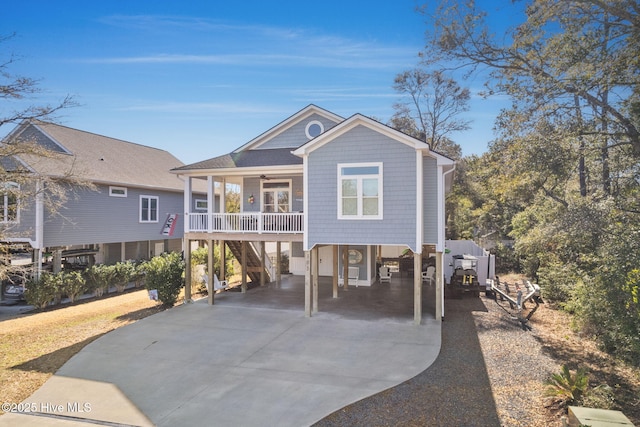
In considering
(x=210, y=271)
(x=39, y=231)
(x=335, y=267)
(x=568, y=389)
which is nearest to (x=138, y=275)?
(x=39, y=231)

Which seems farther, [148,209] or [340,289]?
[148,209]

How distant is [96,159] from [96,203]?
2885 millimetres

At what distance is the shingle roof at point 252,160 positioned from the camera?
14320 mm

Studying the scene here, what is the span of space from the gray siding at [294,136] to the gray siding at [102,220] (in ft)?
29.7

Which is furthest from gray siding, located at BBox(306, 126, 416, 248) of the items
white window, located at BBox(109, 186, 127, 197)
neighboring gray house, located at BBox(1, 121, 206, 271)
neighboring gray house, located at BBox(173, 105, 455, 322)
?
white window, located at BBox(109, 186, 127, 197)

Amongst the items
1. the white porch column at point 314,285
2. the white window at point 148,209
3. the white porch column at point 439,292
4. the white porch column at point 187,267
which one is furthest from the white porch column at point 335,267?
the white window at point 148,209

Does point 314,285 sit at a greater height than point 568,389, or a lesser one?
greater

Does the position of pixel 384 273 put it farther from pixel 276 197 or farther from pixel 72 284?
pixel 72 284

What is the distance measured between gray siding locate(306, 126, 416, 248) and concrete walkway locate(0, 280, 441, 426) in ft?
9.00

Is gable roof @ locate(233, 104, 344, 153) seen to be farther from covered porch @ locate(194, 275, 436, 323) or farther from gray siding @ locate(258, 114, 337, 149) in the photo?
covered porch @ locate(194, 275, 436, 323)

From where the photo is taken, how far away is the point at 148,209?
22.0 meters

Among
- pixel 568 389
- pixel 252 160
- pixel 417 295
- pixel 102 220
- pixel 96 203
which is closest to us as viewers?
pixel 568 389

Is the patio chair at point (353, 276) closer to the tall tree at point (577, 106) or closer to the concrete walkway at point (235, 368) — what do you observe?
the concrete walkway at point (235, 368)

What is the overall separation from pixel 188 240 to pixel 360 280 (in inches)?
330
